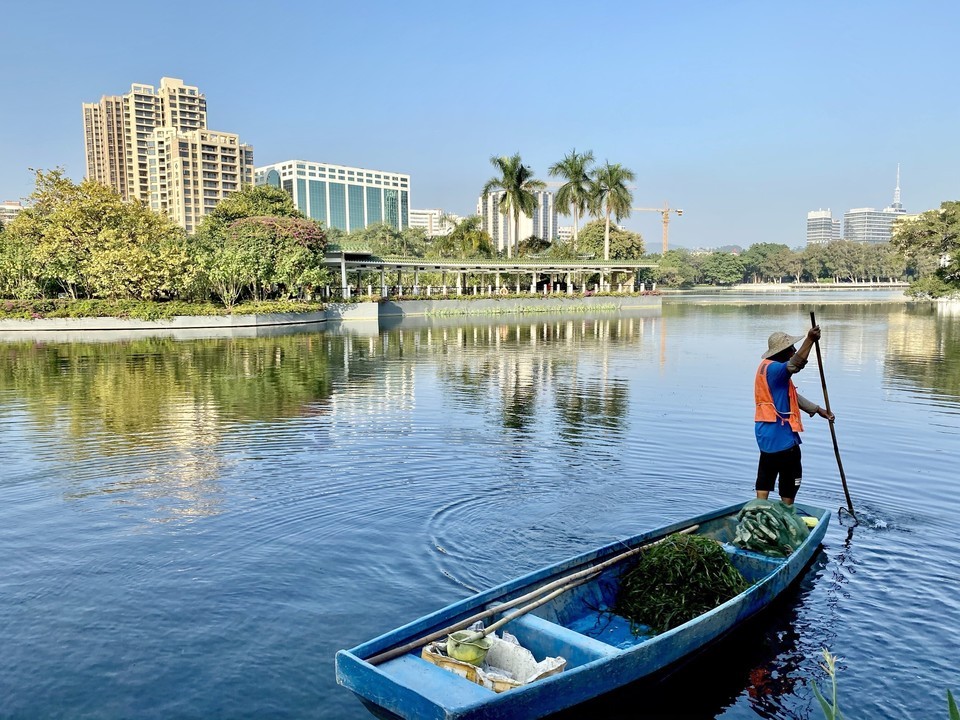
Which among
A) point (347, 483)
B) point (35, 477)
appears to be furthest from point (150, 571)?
point (35, 477)

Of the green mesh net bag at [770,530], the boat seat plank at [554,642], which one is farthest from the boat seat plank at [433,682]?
the green mesh net bag at [770,530]

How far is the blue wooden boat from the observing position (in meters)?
4.05

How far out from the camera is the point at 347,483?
10289 millimetres

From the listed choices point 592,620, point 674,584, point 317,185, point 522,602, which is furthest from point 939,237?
point 317,185

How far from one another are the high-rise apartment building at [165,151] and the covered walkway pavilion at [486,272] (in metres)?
75.6

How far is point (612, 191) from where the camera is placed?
65.2 metres

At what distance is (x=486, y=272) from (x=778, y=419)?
55.7m

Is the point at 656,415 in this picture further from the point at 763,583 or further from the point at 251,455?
the point at 763,583

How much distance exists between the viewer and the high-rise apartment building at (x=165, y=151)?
131m

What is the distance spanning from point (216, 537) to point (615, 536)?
440cm

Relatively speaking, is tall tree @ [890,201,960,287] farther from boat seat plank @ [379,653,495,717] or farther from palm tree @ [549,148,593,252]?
boat seat plank @ [379,653,495,717]

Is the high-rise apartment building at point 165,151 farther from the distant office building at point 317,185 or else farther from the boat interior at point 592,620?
the boat interior at point 592,620

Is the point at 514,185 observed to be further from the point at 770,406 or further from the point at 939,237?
the point at 770,406

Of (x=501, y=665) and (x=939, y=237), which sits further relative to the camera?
(x=939, y=237)
